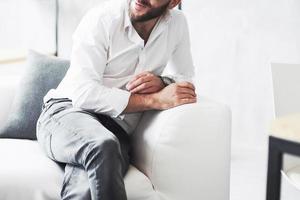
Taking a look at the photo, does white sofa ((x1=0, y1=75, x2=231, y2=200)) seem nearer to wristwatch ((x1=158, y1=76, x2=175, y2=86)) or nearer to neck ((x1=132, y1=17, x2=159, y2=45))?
wristwatch ((x1=158, y1=76, x2=175, y2=86))

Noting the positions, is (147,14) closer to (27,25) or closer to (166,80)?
(166,80)

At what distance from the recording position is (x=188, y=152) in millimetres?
1597

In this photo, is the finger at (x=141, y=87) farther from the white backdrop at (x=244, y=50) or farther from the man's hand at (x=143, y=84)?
the white backdrop at (x=244, y=50)

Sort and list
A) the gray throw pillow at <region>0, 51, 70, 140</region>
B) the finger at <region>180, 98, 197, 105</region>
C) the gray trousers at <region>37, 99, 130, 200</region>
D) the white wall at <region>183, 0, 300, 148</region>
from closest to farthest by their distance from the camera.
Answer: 1. the gray trousers at <region>37, 99, 130, 200</region>
2. the finger at <region>180, 98, 197, 105</region>
3. the gray throw pillow at <region>0, 51, 70, 140</region>
4. the white wall at <region>183, 0, 300, 148</region>

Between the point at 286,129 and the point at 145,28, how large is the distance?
1033 millimetres

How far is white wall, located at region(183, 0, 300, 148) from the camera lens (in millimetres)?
2611

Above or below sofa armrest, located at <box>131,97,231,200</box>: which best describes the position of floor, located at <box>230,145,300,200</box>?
below

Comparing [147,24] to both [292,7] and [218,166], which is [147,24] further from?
[292,7]

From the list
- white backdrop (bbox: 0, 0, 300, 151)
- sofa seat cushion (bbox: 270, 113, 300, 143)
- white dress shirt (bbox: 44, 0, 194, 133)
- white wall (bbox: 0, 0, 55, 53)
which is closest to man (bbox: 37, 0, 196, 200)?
white dress shirt (bbox: 44, 0, 194, 133)

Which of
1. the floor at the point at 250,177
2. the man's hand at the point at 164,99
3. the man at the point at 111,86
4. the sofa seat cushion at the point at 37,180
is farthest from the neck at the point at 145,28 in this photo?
the floor at the point at 250,177

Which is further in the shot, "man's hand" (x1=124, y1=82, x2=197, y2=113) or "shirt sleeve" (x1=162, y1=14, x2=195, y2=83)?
"shirt sleeve" (x1=162, y1=14, x2=195, y2=83)

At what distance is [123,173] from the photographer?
1583 mm

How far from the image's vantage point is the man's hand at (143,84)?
173 centimetres

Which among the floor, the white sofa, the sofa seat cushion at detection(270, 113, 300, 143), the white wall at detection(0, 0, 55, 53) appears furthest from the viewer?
the white wall at detection(0, 0, 55, 53)
